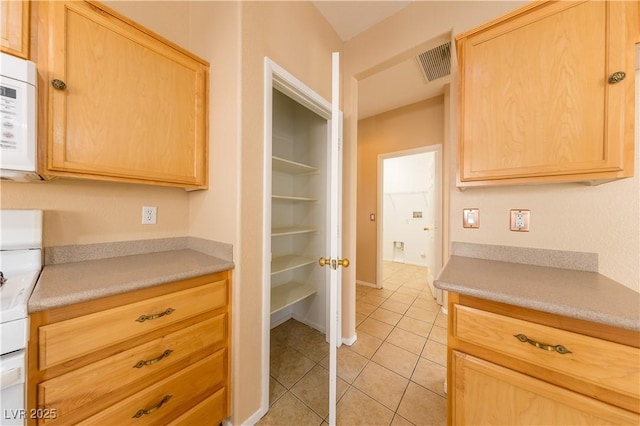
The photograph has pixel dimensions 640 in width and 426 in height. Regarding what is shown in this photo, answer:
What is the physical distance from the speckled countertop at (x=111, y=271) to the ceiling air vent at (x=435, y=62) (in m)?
2.54

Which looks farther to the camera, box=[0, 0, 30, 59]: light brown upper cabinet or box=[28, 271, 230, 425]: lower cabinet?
box=[0, 0, 30, 59]: light brown upper cabinet

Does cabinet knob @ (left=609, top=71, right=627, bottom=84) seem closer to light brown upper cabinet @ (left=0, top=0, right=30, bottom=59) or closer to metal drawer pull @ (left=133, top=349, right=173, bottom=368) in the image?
metal drawer pull @ (left=133, top=349, right=173, bottom=368)

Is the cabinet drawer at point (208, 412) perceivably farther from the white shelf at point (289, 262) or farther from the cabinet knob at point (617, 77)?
the cabinet knob at point (617, 77)

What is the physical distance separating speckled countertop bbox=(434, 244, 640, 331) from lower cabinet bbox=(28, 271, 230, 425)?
113cm

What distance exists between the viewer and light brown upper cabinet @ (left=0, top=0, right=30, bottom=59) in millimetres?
800

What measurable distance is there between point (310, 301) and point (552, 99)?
2.30 m

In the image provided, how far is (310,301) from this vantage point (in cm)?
229

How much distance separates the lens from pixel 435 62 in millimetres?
2170

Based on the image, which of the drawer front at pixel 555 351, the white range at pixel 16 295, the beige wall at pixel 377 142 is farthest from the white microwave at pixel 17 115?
the beige wall at pixel 377 142

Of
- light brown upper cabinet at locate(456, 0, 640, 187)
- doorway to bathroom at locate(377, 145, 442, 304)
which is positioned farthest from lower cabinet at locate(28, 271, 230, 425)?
doorway to bathroom at locate(377, 145, 442, 304)

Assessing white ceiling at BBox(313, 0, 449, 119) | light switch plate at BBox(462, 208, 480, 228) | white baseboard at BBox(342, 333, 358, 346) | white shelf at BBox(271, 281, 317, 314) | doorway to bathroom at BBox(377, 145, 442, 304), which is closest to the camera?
light switch plate at BBox(462, 208, 480, 228)

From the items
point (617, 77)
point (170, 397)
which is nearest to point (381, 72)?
point (617, 77)

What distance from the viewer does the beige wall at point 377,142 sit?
9.31 feet

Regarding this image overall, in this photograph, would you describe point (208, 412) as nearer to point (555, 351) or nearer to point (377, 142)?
point (555, 351)
